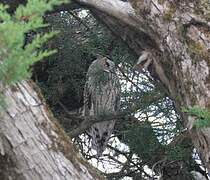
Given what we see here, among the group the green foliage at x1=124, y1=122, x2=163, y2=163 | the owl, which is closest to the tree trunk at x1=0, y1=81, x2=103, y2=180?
the green foliage at x1=124, y1=122, x2=163, y2=163

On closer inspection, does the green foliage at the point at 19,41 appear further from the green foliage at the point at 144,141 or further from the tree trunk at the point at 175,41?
the green foliage at the point at 144,141

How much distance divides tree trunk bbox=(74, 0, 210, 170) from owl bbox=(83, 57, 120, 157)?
0.96 m

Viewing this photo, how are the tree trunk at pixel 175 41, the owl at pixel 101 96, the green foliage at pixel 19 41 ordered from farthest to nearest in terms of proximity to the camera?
the owl at pixel 101 96
the tree trunk at pixel 175 41
the green foliage at pixel 19 41

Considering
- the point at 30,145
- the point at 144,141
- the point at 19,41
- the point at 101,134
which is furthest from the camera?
the point at 101,134

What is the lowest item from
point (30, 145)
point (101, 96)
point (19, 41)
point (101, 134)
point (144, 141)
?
point (19, 41)

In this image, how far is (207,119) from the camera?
1.73 metres

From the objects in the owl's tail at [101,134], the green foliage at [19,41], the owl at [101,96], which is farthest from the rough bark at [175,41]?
the green foliage at [19,41]

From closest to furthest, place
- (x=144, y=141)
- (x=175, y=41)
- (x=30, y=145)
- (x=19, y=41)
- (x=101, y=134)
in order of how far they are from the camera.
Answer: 1. (x=19, y=41)
2. (x=30, y=145)
3. (x=175, y=41)
4. (x=144, y=141)
5. (x=101, y=134)

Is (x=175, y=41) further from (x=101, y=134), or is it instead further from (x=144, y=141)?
(x=101, y=134)

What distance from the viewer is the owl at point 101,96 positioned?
402 cm

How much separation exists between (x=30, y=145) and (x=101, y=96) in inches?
89.2

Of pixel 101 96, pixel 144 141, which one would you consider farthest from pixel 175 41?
pixel 101 96

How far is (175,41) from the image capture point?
8.94ft

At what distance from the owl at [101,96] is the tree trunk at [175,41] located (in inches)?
38.0
